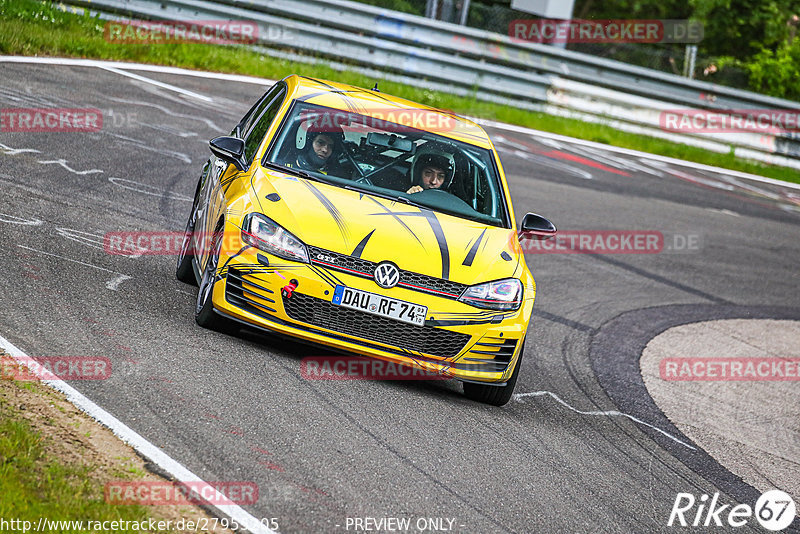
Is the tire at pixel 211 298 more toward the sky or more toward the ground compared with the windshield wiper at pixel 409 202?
more toward the ground

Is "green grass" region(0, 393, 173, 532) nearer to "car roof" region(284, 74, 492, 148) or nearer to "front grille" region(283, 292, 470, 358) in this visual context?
"front grille" region(283, 292, 470, 358)

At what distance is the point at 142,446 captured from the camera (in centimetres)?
491

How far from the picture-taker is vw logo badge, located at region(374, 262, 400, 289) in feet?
21.0

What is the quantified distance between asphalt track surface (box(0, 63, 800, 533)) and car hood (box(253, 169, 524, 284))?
82 cm

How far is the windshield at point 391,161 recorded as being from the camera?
7.40 meters

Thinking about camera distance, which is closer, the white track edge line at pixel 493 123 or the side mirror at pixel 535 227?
the side mirror at pixel 535 227

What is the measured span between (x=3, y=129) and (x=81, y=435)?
282 inches

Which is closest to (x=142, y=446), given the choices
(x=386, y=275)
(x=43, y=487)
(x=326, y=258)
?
(x=43, y=487)

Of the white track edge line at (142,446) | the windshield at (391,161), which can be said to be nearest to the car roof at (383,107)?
the windshield at (391,161)

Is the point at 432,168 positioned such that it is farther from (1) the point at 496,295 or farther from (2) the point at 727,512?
(2) the point at 727,512

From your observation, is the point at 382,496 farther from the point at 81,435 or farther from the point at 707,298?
the point at 707,298

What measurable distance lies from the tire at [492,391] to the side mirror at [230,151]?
85.6 inches

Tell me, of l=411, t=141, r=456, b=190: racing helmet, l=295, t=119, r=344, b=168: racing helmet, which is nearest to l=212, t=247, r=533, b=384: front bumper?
l=295, t=119, r=344, b=168: racing helmet

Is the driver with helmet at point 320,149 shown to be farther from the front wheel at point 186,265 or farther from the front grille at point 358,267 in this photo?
the front wheel at point 186,265
